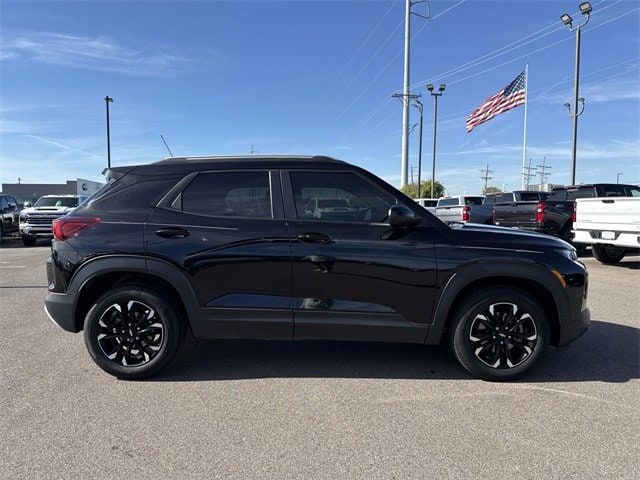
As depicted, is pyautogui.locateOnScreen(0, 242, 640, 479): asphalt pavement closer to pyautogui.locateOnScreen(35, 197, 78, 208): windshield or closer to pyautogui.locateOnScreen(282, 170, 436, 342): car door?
pyautogui.locateOnScreen(282, 170, 436, 342): car door

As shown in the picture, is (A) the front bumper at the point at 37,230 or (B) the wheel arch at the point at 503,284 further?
(A) the front bumper at the point at 37,230

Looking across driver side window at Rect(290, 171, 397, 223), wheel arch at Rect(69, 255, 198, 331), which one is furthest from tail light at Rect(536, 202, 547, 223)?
wheel arch at Rect(69, 255, 198, 331)

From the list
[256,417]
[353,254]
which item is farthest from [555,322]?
[256,417]

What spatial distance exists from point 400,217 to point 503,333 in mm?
1343

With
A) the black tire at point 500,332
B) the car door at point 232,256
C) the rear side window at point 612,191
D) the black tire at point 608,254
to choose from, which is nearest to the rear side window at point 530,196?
the rear side window at point 612,191

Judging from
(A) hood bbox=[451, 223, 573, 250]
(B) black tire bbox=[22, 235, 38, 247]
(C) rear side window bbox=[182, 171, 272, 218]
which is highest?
(C) rear side window bbox=[182, 171, 272, 218]

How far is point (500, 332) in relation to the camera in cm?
410

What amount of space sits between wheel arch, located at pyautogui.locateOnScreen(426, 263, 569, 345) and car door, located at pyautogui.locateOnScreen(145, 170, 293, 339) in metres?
1.27

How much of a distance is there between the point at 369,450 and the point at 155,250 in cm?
235

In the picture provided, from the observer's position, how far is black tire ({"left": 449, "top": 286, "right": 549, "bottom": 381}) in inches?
160

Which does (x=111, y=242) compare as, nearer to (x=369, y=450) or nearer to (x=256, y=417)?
(x=256, y=417)

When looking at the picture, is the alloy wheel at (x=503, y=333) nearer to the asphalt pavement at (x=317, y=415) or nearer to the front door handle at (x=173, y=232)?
the asphalt pavement at (x=317, y=415)

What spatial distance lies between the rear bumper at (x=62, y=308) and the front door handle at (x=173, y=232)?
945 millimetres

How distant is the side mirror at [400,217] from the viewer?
390 centimetres
